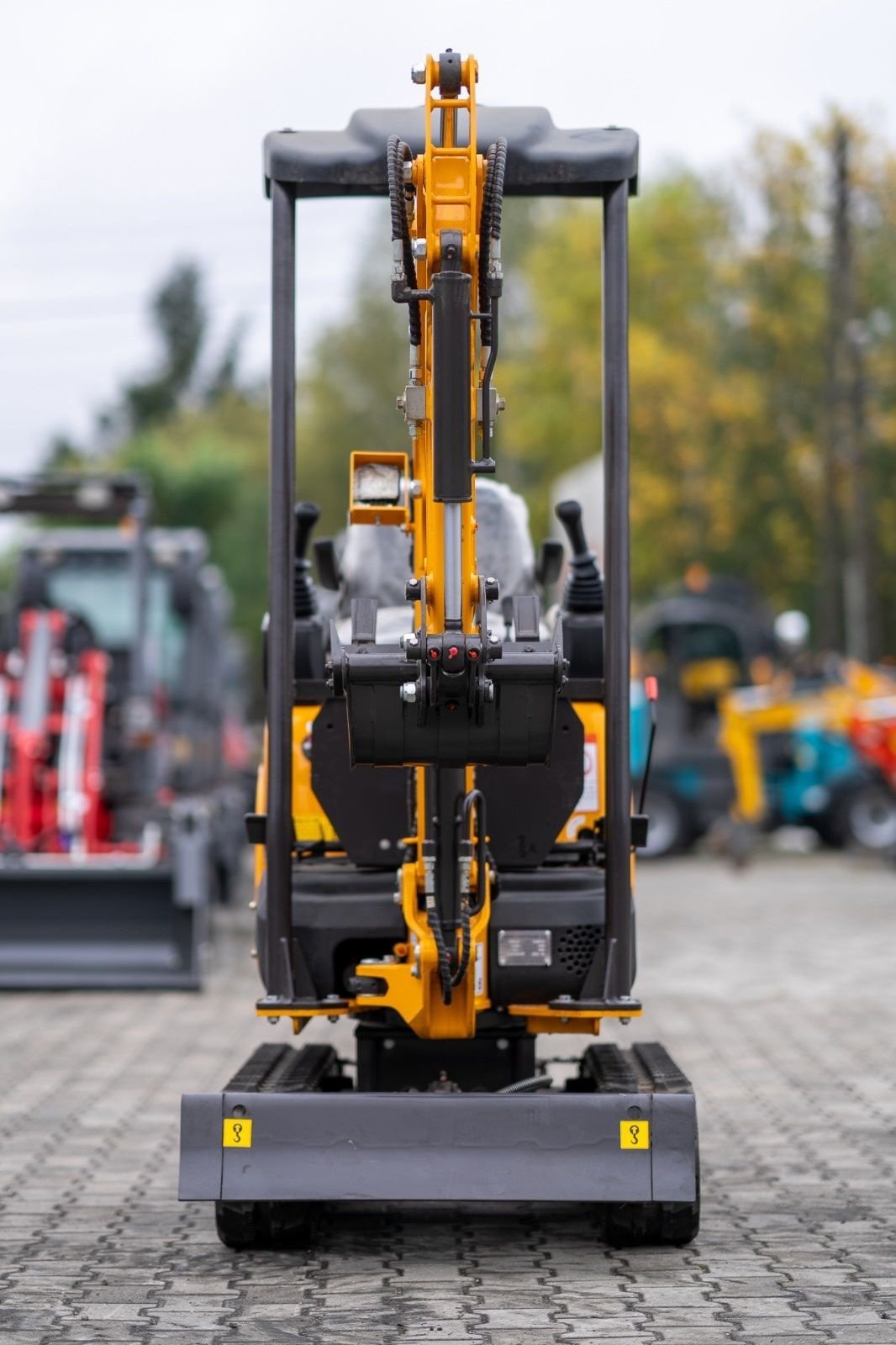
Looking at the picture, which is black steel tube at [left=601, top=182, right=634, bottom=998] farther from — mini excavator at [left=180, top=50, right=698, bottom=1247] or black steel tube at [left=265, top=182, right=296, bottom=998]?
black steel tube at [left=265, top=182, right=296, bottom=998]

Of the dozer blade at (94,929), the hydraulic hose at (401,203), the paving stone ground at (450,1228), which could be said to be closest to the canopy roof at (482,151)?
the hydraulic hose at (401,203)

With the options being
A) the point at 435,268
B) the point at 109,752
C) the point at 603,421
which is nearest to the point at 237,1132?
the point at 603,421

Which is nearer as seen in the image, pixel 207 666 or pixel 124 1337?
pixel 124 1337

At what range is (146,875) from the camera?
1374cm

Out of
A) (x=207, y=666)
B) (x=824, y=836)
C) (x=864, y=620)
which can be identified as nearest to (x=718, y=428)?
(x=864, y=620)

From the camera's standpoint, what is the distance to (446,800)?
6461 mm

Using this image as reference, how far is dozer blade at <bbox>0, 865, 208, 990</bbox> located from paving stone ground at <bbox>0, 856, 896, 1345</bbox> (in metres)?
0.42

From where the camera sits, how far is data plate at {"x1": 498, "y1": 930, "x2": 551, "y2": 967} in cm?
701

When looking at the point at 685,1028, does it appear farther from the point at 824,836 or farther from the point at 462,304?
the point at 824,836

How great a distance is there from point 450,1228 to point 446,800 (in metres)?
1.71

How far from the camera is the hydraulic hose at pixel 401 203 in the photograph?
20.1 ft

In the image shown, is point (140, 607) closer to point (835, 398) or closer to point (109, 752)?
point (109, 752)

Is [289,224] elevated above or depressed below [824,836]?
above

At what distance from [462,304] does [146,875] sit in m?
8.19
